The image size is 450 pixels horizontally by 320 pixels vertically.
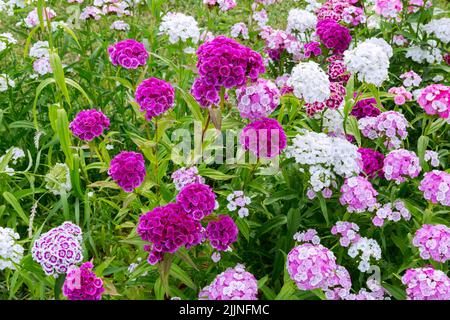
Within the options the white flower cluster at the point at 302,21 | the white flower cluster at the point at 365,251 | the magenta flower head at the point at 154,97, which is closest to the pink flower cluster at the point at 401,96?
the white flower cluster at the point at 302,21

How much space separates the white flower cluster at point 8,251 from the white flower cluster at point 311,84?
1.39 meters

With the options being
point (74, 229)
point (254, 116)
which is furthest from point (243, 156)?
point (74, 229)

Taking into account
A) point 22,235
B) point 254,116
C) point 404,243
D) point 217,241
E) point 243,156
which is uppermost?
point 254,116

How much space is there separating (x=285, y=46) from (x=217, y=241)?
179 cm

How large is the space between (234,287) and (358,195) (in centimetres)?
66

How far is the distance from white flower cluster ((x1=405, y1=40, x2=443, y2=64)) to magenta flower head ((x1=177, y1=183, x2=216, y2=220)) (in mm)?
2077

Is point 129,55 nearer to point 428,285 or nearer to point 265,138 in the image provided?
point 265,138

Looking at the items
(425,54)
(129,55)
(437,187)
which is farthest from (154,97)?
(425,54)

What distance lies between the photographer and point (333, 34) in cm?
344

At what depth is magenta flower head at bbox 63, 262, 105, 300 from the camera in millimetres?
2057

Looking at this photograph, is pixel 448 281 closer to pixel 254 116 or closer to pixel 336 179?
pixel 336 179

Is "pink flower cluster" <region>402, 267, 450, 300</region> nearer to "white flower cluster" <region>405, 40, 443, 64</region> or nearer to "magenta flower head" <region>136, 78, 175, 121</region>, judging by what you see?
"magenta flower head" <region>136, 78, 175, 121</region>

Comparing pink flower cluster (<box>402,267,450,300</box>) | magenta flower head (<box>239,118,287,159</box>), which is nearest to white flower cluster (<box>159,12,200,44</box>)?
magenta flower head (<box>239,118,287,159</box>)

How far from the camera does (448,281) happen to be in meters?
2.21
